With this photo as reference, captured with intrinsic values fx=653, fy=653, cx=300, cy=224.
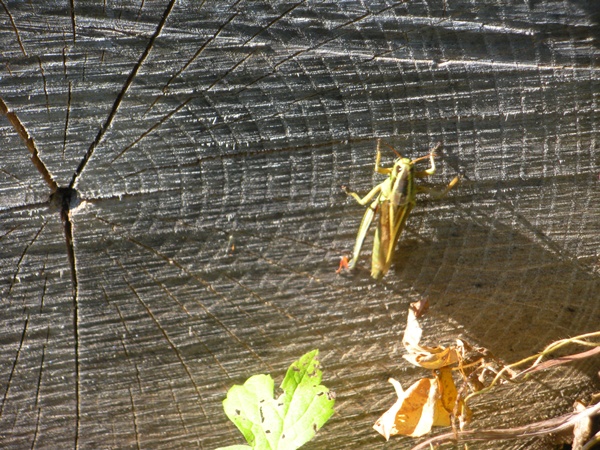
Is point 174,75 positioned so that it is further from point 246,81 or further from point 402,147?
point 402,147

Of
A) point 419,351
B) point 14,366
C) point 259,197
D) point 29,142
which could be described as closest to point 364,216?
point 259,197

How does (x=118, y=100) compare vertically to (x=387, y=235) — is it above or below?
above

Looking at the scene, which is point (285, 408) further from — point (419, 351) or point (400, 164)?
point (400, 164)

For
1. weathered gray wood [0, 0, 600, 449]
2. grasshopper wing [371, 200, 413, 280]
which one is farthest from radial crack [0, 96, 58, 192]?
grasshopper wing [371, 200, 413, 280]

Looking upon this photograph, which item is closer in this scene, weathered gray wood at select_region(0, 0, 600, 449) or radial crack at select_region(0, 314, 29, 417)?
weathered gray wood at select_region(0, 0, 600, 449)

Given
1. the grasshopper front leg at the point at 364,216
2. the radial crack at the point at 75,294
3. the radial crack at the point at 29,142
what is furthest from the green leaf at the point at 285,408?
the radial crack at the point at 29,142

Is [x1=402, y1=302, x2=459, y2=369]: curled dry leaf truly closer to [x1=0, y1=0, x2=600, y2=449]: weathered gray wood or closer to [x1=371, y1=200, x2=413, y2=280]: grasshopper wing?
[x1=0, y1=0, x2=600, y2=449]: weathered gray wood
